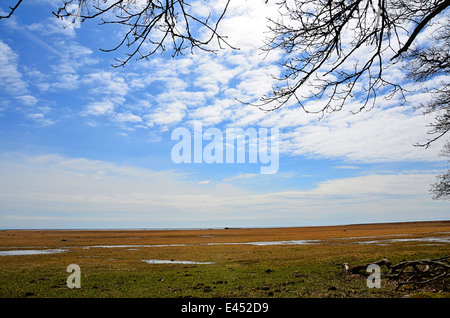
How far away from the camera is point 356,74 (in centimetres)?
480

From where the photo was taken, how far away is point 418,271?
1110cm

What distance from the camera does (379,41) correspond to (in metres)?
4.42

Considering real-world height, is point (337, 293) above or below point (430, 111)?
below

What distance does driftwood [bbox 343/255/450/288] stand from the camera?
33.1 ft

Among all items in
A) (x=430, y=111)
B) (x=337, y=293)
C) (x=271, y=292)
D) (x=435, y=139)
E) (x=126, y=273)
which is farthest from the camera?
(x=126, y=273)

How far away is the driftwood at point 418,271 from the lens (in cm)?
1008

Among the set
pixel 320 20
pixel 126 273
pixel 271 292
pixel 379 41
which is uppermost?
pixel 320 20
